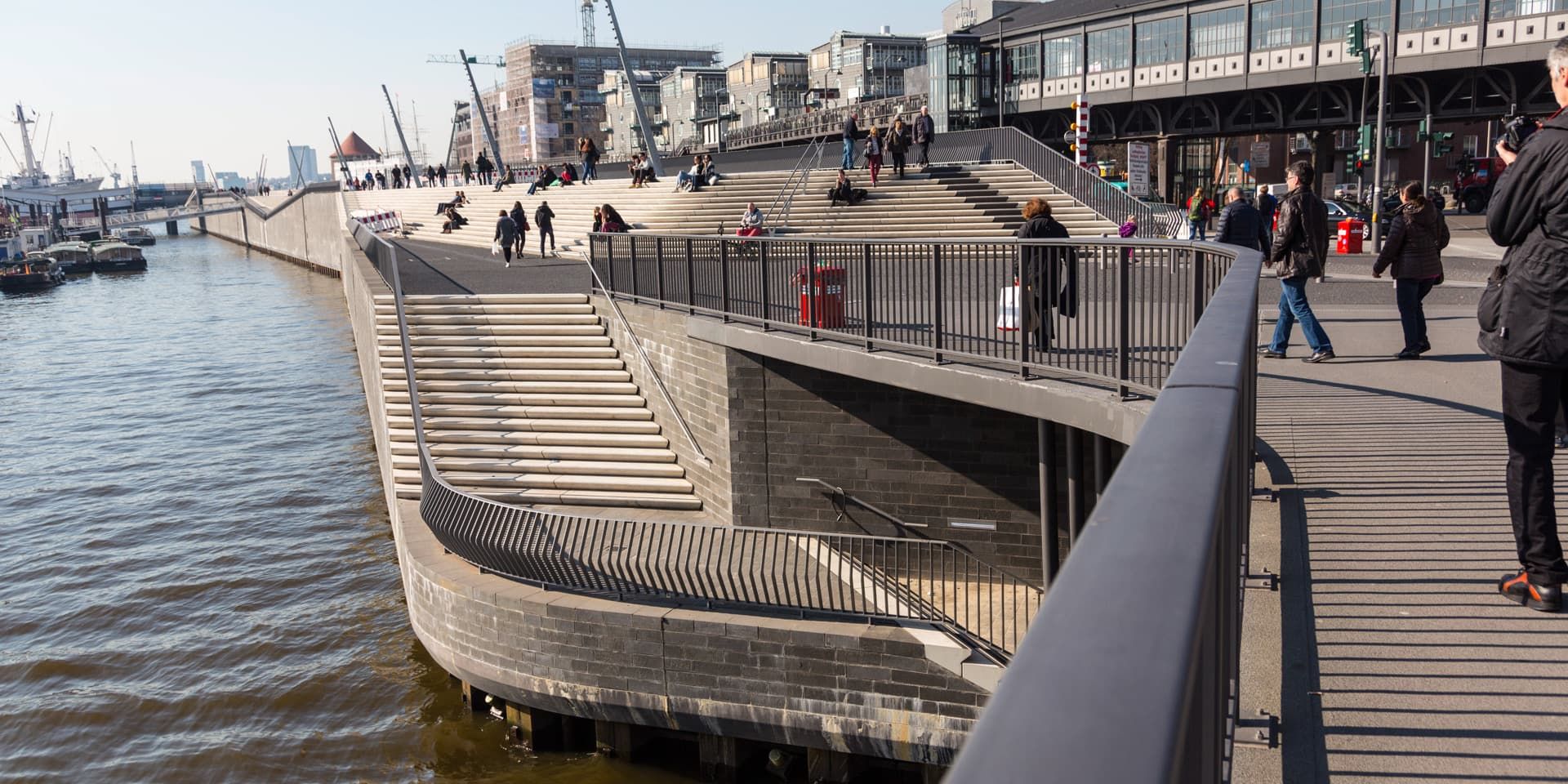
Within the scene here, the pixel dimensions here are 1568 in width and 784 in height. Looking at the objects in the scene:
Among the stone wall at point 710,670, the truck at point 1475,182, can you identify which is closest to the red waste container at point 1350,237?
the truck at point 1475,182

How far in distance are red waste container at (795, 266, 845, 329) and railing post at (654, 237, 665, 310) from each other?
4.99 meters

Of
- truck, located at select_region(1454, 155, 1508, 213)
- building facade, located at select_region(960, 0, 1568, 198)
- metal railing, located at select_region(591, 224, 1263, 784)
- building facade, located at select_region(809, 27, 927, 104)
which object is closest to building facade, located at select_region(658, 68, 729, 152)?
building facade, located at select_region(809, 27, 927, 104)

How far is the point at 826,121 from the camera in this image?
75562 mm

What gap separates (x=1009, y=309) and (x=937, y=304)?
3.21ft

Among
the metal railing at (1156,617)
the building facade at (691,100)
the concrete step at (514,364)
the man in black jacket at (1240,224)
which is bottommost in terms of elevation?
the concrete step at (514,364)

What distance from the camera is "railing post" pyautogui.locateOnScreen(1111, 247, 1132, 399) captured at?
876 cm

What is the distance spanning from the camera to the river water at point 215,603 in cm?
1444

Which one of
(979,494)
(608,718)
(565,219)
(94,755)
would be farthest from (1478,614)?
(565,219)

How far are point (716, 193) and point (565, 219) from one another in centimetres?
908

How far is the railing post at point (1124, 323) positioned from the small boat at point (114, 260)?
109974mm

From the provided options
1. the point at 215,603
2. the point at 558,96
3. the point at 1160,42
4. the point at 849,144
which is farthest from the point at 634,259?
the point at 558,96

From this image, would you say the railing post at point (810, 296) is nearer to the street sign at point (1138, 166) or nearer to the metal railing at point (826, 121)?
the street sign at point (1138, 166)

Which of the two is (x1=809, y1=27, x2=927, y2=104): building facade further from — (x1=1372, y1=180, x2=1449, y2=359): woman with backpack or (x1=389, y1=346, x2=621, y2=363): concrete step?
(x1=1372, y1=180, x2=1449, y2=359): woman with backpack

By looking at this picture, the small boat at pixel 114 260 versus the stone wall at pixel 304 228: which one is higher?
the stone wall at pixel 304 228
